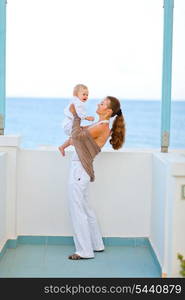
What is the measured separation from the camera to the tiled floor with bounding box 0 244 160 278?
16.2ft

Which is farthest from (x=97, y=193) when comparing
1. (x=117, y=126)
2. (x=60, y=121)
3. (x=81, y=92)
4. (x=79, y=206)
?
(x=60, y=121)

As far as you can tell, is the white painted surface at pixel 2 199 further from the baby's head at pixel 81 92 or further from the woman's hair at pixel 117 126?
the woman's hair at pixel 117 126

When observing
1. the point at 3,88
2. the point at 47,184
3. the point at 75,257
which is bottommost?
the point at 75,257

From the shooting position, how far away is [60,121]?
112 feet

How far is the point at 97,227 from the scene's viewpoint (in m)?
5.48

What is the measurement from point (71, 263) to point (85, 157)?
31.9 inches

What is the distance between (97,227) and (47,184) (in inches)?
22.2

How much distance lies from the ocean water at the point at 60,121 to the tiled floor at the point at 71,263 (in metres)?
25.7

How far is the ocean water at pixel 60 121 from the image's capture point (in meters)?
32.5

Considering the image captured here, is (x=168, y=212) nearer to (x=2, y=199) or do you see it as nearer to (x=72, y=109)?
(x=72, y=109)

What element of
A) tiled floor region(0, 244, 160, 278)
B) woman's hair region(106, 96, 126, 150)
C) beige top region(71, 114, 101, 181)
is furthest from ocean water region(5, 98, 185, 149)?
beige top region(71, 114, 101, 181)

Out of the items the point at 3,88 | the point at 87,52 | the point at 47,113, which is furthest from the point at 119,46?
the point at 3,88

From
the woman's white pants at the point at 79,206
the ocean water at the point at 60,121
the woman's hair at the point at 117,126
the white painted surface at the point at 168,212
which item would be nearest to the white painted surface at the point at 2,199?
the woman's white pants at the point at 79,206

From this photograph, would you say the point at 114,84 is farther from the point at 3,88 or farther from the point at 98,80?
the point at 3,88
